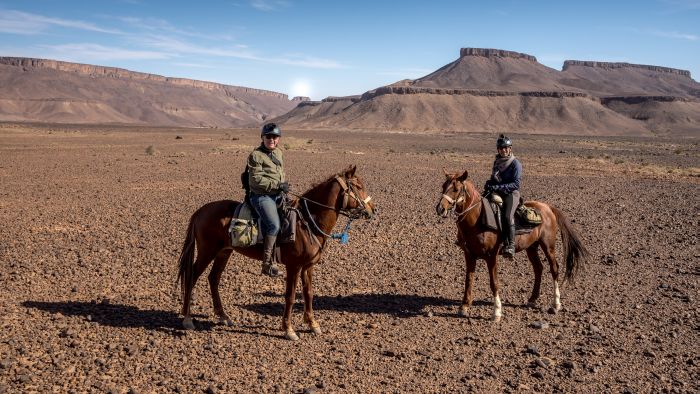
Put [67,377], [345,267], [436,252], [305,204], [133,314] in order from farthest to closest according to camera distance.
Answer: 1. [436,252]
2. [345,267]
3. [133,314]
4. [305,204]
5. [67,377]

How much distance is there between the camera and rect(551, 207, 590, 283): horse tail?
358 inches

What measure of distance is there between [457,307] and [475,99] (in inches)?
Result: 6143

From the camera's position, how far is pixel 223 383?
5.88m

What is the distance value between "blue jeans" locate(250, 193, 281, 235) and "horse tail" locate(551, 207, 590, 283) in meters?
4.96

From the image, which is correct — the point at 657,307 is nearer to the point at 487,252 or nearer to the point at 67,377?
the point at 487,252

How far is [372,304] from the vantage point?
8.72 meters

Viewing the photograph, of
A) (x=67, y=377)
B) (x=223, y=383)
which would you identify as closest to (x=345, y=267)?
(x=223, y=383)

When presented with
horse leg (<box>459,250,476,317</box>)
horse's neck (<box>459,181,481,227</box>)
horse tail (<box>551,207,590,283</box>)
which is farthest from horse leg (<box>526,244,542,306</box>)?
horse's neck (<box>459,181,481,227</box>)

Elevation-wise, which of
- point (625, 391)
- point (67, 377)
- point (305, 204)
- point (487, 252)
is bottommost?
point (67, 377)

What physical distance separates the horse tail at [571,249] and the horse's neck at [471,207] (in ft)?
6.30

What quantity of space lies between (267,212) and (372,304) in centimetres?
273

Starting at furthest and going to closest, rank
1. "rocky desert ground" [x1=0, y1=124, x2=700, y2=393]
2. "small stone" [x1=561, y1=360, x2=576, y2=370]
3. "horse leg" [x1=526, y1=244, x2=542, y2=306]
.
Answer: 1. "horse leg" [x1=526, y1=244, x2=542, y2=306]
2. "small stone" [x1=561, y1=360, x2=576, y2=370]
3. "rocky desert ground" [x1=0, y1=124, x2=700, y2=393]

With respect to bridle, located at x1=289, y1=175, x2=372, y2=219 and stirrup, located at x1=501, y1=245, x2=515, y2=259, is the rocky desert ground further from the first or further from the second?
bridle, located at x1=289, y1=175, x2=372, y2=219

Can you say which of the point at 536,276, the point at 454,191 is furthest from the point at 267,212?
the point at 536,276
